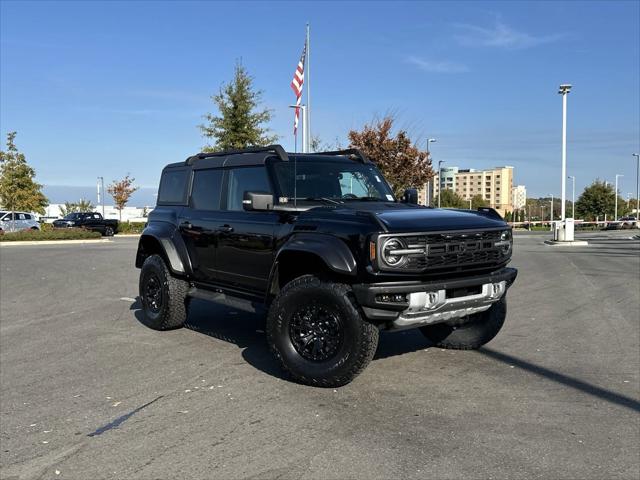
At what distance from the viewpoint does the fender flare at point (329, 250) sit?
14.5 feet

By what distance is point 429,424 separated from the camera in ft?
13.0

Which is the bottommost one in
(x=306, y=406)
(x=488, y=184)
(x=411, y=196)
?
(x=306, y=406)

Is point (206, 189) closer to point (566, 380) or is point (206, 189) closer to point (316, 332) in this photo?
point (316, 332)

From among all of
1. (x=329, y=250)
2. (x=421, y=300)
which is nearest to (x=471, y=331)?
(x=421, y=300)

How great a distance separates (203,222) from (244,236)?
2.92 ft

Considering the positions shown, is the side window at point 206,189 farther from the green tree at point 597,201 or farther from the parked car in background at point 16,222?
the green tree at point 597,201

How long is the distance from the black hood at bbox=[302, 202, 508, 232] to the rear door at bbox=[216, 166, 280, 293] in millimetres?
755

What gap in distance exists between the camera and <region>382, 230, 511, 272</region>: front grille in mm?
4391

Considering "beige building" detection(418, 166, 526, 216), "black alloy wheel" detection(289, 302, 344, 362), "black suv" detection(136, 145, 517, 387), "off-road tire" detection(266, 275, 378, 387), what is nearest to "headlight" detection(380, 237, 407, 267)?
"black suv" detection(136, 145, 517, 387)

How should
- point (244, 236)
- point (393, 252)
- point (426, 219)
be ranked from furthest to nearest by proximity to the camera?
point (244, 236), point (426, 219), point (393, 252)

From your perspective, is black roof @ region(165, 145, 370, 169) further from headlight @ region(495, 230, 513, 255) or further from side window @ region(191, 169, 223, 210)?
headlight @ region(495, 230, 513, 255)

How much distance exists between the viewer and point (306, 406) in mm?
4324

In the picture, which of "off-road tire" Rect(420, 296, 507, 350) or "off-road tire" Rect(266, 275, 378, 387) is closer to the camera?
"off-road tire" Rect(266, 275, 378, 387)

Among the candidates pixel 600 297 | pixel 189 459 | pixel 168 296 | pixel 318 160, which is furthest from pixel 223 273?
pixel 600 297
